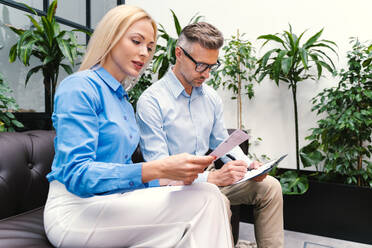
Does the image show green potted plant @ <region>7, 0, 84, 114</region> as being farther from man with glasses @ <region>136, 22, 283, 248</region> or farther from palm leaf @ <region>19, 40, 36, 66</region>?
man with glasses @ <region>136, 22, 283, 248</region>

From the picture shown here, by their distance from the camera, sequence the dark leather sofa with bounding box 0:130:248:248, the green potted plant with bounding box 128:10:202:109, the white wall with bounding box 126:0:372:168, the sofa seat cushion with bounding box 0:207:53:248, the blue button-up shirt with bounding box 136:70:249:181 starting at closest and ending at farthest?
the sofa seat cushion with bounding box 0:207:53:248, the dark leather sofa with bounding box 0:130:248:248, the blue button-up shirt with bounding box 136:70:249:181, the white wall with bounding box 126:0:372:168, the green potted plant with bounding box 128:10:202:109

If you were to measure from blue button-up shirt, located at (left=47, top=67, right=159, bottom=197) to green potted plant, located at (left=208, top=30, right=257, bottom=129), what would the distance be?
5.60ft

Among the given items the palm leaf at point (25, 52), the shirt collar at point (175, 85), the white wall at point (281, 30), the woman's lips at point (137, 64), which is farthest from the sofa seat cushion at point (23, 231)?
the white wall at point (281, 30)

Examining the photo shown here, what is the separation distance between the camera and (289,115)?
2656 mm

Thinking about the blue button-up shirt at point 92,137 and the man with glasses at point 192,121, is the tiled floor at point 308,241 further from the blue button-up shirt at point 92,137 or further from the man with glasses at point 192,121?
the blue button-up shirt at point 92,137

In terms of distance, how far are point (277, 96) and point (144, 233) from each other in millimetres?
2241

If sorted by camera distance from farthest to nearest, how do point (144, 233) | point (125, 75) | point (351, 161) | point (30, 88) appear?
point (30, 88)
point (351, 161)
point (125, 75)
point (144, 233)

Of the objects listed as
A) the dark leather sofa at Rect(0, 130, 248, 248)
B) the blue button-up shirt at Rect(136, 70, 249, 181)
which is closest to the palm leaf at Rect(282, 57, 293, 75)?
the blue button-up shirt at Rect(136, 70, 249, 181)

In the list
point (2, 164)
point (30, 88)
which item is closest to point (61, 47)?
point (30, 88)

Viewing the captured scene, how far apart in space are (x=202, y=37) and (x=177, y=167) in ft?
2.81

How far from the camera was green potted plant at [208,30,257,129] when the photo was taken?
2584 millimetres

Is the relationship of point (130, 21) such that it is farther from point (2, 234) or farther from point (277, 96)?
point (277, 96)

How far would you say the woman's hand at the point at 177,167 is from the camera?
0.73 metres

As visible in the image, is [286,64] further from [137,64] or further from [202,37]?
[137,64]
